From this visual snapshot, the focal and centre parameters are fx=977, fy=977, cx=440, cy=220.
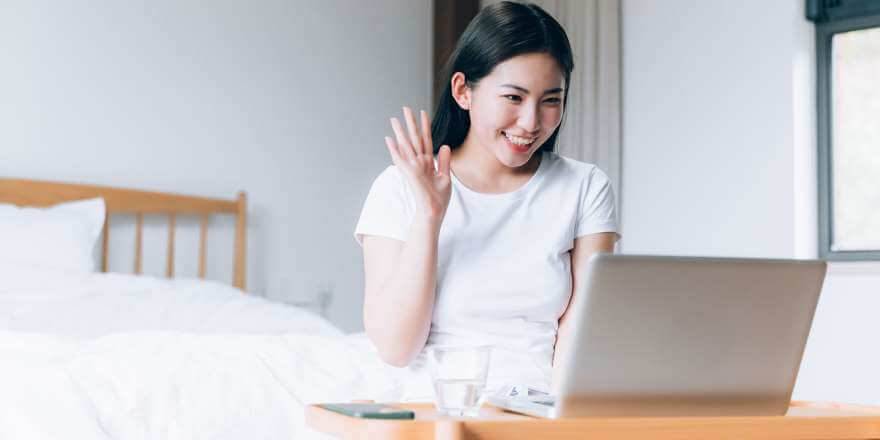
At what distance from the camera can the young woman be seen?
4.16ft

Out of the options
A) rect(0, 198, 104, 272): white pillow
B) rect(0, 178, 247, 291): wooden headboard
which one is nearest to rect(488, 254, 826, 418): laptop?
rect(0, 198, 104, 272): white pillow

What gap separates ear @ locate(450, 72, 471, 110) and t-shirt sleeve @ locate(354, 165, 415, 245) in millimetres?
150

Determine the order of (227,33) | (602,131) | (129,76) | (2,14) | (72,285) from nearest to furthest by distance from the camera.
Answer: (72,285)
(2,14)
(129,76)
(227,33)
(602,131)

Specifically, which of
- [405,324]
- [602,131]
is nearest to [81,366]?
[405,324]

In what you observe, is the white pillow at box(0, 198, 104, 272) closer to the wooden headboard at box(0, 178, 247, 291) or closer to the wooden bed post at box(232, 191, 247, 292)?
the wooden headboard at box(0, 178, 247, 291)

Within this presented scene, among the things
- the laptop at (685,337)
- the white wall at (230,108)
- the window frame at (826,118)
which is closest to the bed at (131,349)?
the white wall at (230,108)

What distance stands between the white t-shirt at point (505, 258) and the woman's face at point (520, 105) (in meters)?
0.08

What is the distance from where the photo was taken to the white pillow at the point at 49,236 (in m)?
2.64

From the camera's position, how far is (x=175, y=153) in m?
3.30

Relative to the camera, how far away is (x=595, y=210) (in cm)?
141

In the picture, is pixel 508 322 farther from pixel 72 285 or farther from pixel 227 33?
pixel 227 33

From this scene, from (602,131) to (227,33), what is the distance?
1.46m

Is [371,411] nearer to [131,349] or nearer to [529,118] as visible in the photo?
Answer: [529,118]

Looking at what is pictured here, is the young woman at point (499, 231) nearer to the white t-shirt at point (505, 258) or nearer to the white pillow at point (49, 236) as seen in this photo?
the white t-shirt at point (505, 258)
